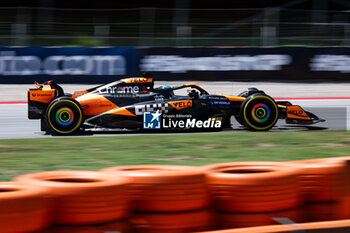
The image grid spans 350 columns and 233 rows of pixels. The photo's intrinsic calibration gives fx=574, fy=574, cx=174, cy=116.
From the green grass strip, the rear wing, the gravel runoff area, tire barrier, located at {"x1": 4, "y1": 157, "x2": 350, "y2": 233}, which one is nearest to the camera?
tire barrier, located at {"x1": 4, "y1": 157, "x2": 350, "y2": 233}

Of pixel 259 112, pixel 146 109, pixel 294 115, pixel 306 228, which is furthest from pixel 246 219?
pixel 294 115

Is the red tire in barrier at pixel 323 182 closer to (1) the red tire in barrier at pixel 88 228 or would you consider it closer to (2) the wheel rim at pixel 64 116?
(1) the red tire in barrier at pixel 88 228

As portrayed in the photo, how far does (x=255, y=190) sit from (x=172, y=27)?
1531 cm

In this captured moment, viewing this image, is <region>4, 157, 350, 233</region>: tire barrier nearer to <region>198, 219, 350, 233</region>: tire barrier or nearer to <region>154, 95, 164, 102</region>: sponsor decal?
<region>198, 219, 350, 233</region>: tire barrier

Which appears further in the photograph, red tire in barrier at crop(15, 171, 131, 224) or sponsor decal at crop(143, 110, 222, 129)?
sponsor decal at crop(143, 110, 222, 129)

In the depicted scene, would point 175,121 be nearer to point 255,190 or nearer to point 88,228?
point 255,190

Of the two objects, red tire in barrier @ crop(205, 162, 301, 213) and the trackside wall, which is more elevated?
the trackside wall

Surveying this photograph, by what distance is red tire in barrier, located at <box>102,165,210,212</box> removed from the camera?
4.14m

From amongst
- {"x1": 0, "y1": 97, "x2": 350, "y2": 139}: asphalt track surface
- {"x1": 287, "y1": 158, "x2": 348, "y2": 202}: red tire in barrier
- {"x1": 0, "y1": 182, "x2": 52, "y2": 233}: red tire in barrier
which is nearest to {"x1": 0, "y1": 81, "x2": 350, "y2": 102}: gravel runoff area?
{"x1": 0, "y1": 97, "x2": 350, "y2": 139}: asphalt track surface

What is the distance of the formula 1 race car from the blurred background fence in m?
7.62

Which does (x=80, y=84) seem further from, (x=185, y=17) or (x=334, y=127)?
(x=334, y=127)

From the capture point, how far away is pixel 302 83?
1798cm

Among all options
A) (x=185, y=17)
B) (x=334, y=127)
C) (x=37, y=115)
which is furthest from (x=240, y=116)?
(x=185, y=17)

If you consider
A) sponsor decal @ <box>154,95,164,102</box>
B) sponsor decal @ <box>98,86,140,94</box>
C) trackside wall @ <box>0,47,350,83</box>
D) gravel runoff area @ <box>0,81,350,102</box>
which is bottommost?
sponsor decal @ <box>154,95,164,102</box>
